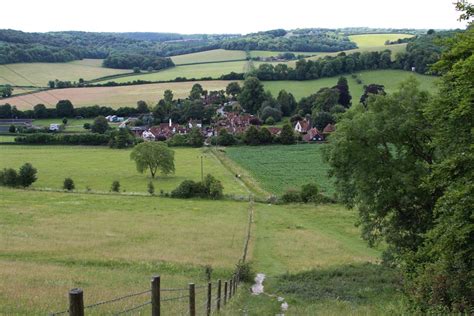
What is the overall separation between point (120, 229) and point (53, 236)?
5.88 metres

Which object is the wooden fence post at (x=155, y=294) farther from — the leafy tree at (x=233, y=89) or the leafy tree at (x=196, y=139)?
the leafy tree at (x=233, y=89)

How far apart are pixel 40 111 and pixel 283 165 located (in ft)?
216

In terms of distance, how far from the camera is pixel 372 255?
107 feet

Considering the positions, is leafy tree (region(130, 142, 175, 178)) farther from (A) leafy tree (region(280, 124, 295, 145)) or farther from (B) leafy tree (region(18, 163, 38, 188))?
(A) leafy tree (region(280, 124, 295, 145))

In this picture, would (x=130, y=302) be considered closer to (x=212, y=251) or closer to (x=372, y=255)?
(x=212, y=251)

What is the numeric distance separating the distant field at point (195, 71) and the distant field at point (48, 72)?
35.3ft

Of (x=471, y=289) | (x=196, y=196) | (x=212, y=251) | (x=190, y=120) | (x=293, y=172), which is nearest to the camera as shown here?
(x=471, y=289)

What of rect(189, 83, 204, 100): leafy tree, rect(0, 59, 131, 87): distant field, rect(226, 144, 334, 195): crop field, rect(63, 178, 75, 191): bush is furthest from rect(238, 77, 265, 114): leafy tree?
rect(63, 178, 75, 191): bush

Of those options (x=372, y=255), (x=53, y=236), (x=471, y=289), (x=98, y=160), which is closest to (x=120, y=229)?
(x=53, y=236)

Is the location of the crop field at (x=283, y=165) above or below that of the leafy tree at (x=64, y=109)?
below

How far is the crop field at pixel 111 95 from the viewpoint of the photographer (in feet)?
395

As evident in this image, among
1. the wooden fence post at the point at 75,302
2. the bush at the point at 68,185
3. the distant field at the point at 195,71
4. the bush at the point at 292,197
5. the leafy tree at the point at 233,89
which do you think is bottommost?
the bush at the point at 292,197

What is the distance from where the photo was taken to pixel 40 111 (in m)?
112

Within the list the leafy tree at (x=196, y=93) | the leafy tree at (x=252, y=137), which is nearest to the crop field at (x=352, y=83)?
the leafy tree at (x=196, y=93)
